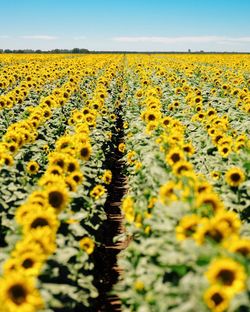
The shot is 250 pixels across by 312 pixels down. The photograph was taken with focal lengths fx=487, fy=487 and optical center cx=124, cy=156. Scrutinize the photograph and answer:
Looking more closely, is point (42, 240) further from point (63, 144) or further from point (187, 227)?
point (63, 144)

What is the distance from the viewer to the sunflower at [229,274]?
120 inches

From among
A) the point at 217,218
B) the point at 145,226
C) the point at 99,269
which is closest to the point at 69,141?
the point at 99,269

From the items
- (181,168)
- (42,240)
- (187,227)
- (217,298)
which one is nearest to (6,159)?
(181,168)

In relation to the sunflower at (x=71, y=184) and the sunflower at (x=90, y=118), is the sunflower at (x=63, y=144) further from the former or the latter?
the sunflower at (x=90, y=118)

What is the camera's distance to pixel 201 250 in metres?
3.31

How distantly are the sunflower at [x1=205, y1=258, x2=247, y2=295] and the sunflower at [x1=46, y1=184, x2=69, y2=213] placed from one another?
7.15ft

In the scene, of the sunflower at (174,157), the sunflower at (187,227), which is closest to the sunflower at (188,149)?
the sunflower at (174,157)

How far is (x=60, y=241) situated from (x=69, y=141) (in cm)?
321

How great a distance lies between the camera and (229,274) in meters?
3.07

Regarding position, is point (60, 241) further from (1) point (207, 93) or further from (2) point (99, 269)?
(1) point (207, 93)

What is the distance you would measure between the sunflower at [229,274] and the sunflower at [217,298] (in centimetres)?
6

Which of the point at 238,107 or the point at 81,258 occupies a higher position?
the point at 238,107

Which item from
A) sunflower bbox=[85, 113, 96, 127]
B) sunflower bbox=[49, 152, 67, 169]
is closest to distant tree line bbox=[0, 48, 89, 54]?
sunflower bbox=[85, 113, 96, 127]

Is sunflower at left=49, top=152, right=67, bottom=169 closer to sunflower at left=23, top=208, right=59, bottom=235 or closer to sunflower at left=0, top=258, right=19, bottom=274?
sunflower at left=23, top=208, right=59, bottom=235
